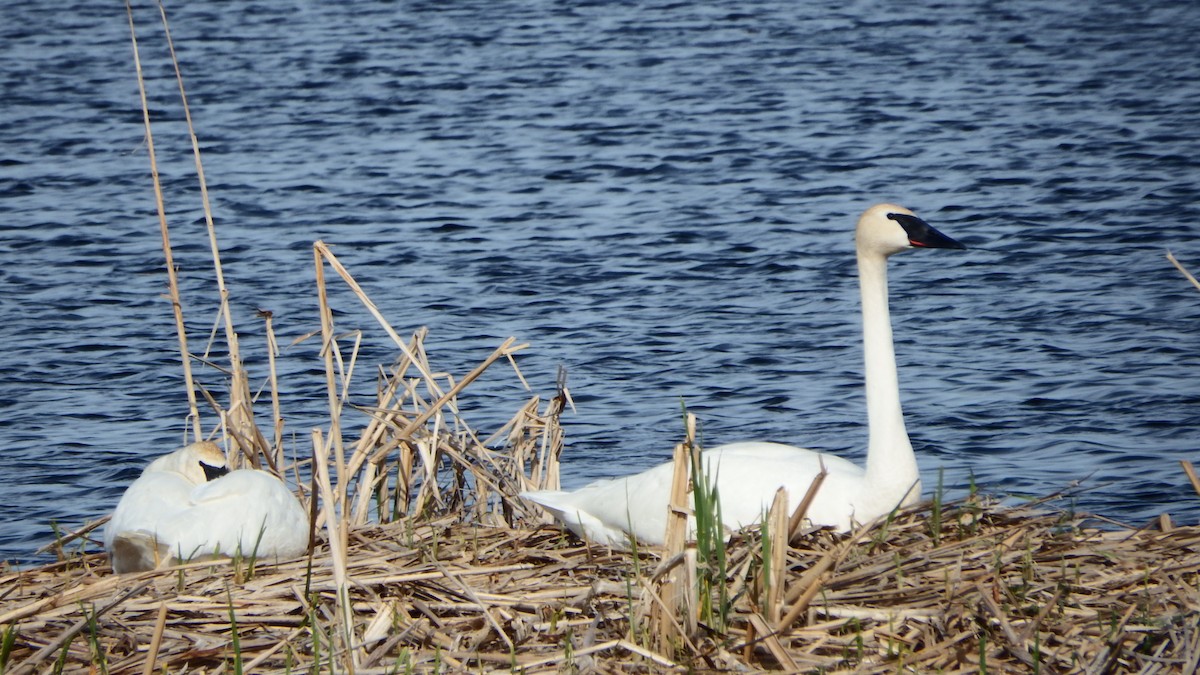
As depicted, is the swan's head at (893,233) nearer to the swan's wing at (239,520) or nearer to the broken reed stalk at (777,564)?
the broken reed stalk at (777,564)

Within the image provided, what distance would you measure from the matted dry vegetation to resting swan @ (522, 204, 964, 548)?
265mm

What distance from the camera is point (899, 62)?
2192 centimetres

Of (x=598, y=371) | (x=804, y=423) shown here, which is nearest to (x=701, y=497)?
(x=804, y=423)

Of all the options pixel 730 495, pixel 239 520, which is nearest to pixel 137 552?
pixel 239 520

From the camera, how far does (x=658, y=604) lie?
4.92m

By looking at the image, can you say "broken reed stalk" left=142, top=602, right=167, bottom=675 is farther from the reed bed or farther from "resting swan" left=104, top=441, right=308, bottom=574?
"resting swan" left=104, top=441, right=308, bottom=574

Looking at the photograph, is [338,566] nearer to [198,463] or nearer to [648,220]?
[198,463]

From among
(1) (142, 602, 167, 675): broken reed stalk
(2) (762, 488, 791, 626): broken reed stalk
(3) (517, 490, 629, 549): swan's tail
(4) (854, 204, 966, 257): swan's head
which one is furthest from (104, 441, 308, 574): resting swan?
(4) (854, 204, 966, 257): swan's head

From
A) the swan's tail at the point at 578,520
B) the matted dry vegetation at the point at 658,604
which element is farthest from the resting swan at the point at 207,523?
the swan's tail at the point at 578,520

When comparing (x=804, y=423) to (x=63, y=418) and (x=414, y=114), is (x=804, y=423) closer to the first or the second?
(x=63, y=418)

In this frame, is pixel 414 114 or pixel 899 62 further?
pixel 899 62

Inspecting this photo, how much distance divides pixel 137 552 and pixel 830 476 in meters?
2.48

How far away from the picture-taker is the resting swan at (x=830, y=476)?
21.0 ft

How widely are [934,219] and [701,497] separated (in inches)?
389
